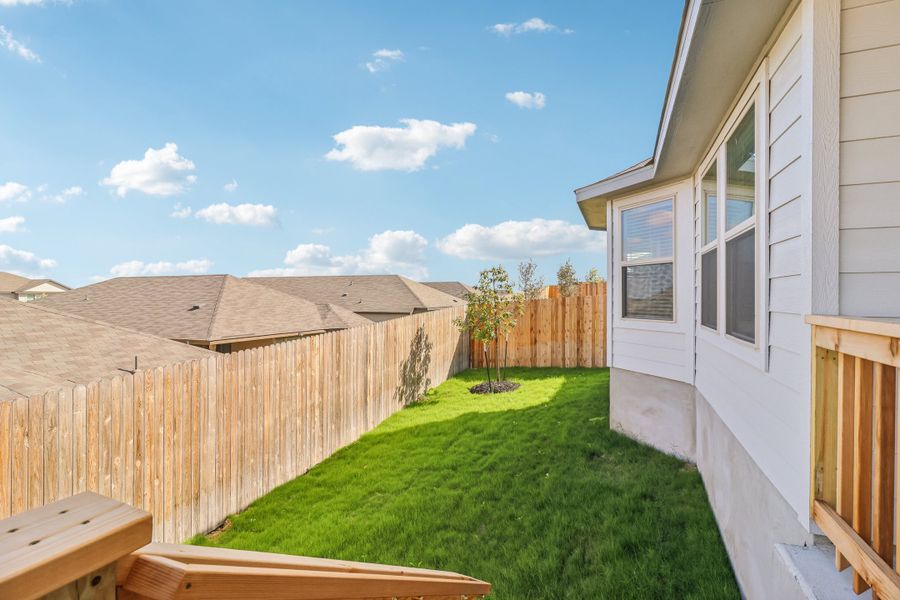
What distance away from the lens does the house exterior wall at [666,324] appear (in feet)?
15.9

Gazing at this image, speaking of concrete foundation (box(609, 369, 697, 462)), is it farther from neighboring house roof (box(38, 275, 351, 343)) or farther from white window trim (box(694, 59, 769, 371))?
neighboring house roof (box(38, 275, 351, 343))

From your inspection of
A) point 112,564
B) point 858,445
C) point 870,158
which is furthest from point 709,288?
point 112,564

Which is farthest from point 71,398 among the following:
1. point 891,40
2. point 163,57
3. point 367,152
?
point 367,152

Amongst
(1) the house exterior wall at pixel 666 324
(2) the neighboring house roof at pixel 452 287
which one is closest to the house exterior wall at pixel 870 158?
(1) the house exterior wall at pixel 666 324

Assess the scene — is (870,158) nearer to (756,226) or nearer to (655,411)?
(756,226)

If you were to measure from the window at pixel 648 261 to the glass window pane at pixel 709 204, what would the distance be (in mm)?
854

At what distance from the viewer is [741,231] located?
3047 millimetres

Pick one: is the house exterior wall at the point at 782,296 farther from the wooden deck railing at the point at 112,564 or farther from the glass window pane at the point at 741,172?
the wooden deck railing at the point at 112,564

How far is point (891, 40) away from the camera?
180cm

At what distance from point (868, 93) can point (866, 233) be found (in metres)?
0.58

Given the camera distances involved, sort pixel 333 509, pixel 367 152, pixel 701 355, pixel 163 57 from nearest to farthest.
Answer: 1. pixel 701 355
2. pixel 333 509
3. pixel 163 57
4. pixel 367 152

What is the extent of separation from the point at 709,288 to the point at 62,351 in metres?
7.86

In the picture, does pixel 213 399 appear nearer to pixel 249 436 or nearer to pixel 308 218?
pixel 249 436

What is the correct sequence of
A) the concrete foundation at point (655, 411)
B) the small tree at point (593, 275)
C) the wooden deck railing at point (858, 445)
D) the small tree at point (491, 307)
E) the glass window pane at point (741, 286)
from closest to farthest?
the wooden deck railing at point (858, 445) < the glass window pane at point (741, 286) < the concrete foundation at point (655, 411) < the small tree at point (491, 307) < the small tree at point (593, 275)
